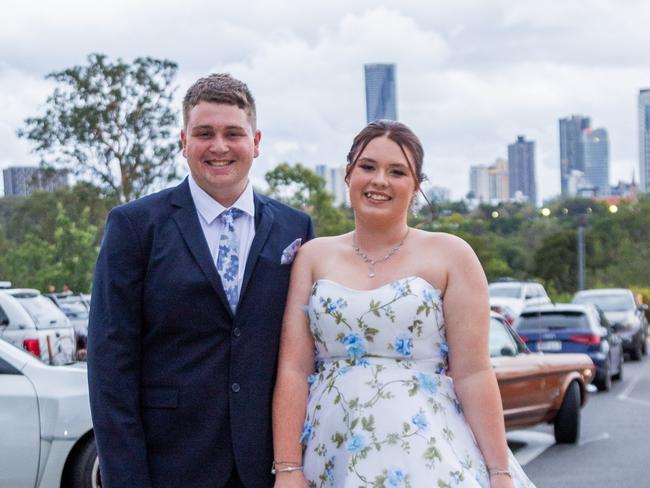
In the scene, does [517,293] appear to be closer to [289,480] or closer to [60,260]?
[60,260]

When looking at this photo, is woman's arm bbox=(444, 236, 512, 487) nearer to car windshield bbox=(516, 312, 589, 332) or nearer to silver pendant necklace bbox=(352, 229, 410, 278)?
silver pendant necklace bbox=(352, 229, 410, 278)

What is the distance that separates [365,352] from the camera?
12.0 feet

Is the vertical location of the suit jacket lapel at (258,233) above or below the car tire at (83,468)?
above

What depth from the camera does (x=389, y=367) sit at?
3631 mm

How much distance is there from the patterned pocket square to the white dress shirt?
0.41 ft

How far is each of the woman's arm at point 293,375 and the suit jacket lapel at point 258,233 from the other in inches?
6.3

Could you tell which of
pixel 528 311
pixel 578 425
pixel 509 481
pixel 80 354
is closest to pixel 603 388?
pixel 528 311

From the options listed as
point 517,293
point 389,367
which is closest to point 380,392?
point 389,367

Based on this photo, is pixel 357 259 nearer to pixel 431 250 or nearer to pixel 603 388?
pixel 431 250

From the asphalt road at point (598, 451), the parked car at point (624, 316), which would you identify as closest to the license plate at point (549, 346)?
the asphalt road at point (598, 451)

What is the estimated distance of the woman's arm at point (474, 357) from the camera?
11.7 feet

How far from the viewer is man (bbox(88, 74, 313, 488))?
11.3 feet

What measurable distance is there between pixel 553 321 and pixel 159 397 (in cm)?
1365

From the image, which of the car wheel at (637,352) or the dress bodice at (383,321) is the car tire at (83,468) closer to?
the dress bodice at (383,321)
